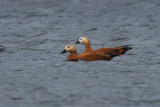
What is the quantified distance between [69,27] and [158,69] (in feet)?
35.0

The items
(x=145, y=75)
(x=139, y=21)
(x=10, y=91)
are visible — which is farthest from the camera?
(x=139, y=21)

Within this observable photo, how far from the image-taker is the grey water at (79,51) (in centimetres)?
1013

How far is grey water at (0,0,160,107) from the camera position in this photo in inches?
399

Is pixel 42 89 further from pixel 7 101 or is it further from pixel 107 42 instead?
pixel 107 42

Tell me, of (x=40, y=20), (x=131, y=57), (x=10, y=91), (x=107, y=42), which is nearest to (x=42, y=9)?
(x=40, y=20)

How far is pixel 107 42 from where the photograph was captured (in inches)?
745

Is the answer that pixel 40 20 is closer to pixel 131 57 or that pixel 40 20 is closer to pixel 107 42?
pixel 107 42

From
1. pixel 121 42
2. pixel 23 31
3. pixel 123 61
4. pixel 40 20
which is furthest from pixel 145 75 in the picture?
pixel 40 20

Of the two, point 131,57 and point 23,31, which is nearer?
point 131,57

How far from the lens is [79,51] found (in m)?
17.1

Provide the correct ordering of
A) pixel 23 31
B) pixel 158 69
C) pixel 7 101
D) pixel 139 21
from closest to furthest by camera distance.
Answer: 1. pixel 7 101
2. pixel 158 69
3. pixel 23 31
4. pixel 139 21

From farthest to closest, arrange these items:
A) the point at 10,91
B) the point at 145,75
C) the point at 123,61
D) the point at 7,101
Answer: the point at 123,61
the point at 145,75
the point at 10,91
the point at 7,101

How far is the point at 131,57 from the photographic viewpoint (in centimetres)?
1502

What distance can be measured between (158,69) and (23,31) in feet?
34.7
